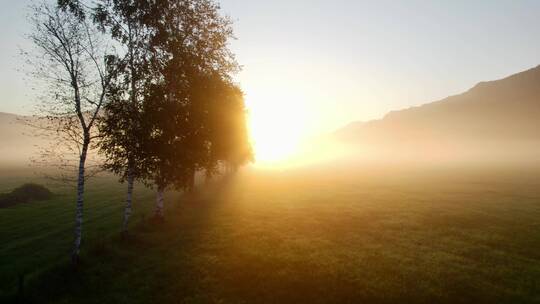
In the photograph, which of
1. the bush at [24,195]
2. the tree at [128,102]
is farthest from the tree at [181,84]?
the bush at [24,195]

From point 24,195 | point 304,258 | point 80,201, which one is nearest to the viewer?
point 80,201

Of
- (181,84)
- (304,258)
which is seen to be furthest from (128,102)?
(304,258)

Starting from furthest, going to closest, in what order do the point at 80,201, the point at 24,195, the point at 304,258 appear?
the point at 24,195, the point at 304,258, the point at 80,201

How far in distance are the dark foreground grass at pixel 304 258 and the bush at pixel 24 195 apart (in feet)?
32.4

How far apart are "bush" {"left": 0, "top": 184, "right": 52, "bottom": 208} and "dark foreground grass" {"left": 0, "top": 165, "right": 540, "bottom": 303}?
388 inches

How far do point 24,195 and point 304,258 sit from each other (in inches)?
2104

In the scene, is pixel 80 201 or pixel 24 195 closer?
pixel 80 201

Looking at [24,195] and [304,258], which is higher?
[24,195]

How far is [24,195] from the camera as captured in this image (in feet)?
177

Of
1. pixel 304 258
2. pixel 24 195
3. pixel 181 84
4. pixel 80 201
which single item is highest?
pixel 181 84

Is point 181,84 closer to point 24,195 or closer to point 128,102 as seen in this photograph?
point 128,102

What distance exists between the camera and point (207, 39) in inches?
1185

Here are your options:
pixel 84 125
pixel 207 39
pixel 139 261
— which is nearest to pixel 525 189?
pixel 207 39

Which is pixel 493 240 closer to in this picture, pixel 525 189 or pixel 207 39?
pixel 207 39
